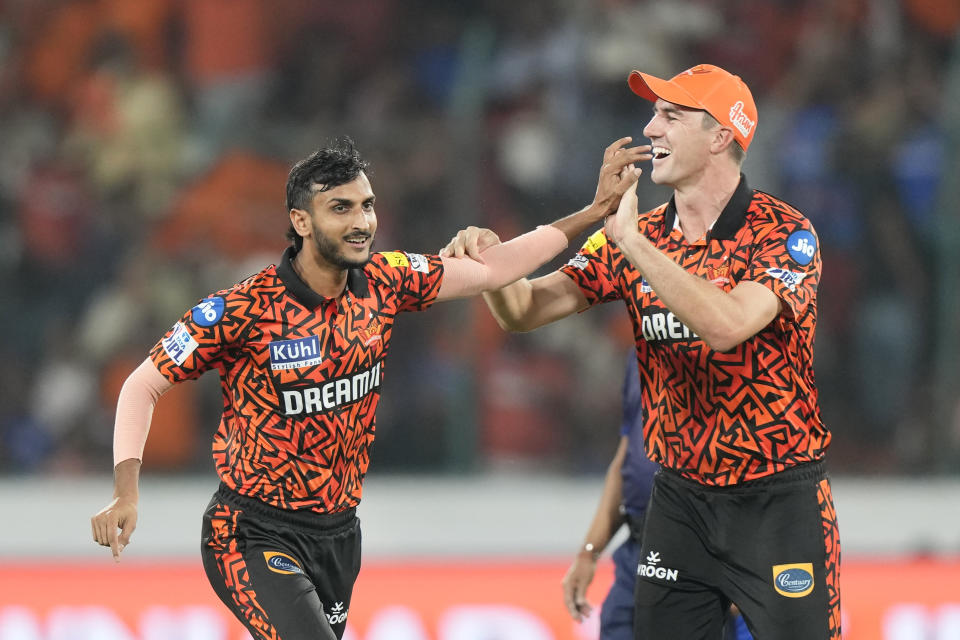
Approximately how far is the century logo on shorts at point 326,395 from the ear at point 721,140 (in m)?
1.32

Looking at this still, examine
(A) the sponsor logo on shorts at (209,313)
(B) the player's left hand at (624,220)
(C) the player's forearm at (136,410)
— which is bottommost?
(C) the player's forearm at (136,410)

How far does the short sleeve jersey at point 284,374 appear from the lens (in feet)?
14.3

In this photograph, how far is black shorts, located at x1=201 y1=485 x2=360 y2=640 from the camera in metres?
4.23

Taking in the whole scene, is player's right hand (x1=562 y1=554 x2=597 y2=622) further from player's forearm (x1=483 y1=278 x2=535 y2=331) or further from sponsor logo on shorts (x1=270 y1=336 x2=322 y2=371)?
sponsor logo on shorts (x1=270 y1=336 x2=322 y2=371)

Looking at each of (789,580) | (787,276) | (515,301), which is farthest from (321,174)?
(789,580)

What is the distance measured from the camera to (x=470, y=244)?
4.82m

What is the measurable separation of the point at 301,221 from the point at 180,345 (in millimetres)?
550

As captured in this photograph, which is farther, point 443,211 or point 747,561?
point 443,211

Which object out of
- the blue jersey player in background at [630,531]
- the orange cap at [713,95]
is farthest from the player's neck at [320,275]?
the blue jersey player in background at [630,531]

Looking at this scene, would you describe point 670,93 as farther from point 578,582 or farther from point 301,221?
point 578,582

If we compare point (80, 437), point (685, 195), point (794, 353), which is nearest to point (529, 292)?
point (685, 195)

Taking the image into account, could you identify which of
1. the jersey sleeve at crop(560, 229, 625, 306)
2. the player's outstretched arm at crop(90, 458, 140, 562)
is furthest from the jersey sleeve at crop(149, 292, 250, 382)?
the jersey sleeve at crop(560, 229, 625, 306)

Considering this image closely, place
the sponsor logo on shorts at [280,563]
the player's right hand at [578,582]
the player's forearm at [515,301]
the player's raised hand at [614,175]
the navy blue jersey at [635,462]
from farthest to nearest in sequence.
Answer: the player's right hand at [578,582] → the navy blue jersey at [635,462] → the player's forearm at [515,301] → the player's raised hand at [614,175] → the sponsor logo on shorts at [280,563]

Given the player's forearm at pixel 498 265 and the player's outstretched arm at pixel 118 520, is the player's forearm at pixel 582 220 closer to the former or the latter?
the player's forearm at pixel 498 265
